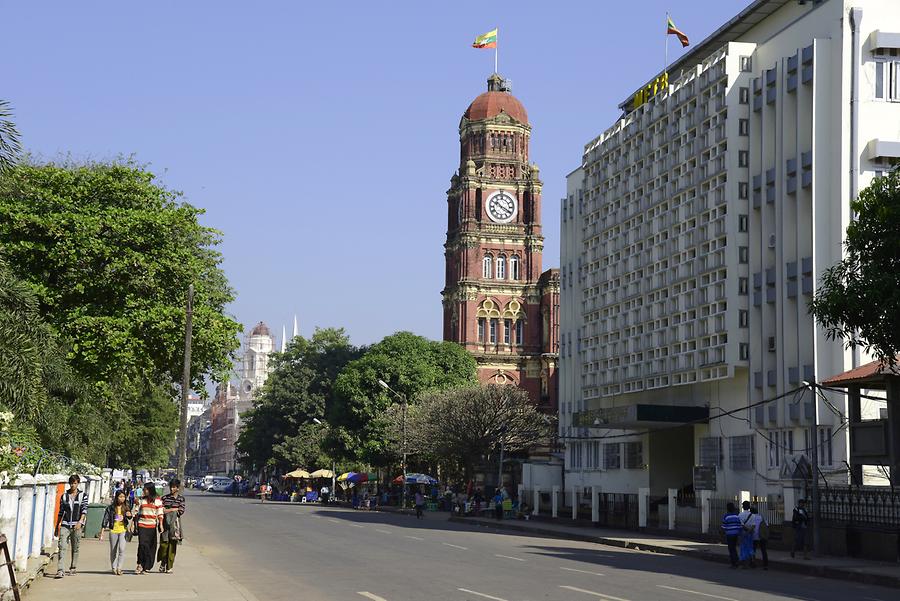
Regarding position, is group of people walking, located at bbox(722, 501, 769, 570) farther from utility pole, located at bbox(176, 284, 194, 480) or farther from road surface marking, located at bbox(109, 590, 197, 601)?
utility pole, located at bbox(176, 284, 194, 480)

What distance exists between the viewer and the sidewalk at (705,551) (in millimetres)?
25453

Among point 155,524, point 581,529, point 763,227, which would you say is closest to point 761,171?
point 763,227

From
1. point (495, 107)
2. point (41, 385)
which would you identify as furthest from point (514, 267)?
point (41, 385)

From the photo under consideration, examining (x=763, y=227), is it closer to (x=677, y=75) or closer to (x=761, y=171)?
(x=761, y=171)

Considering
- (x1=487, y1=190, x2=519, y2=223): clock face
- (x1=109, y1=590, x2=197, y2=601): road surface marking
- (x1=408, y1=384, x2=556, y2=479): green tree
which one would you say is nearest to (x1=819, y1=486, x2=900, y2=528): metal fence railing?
(x1=109, y1=590, x2=197, y2=601): road surface marking

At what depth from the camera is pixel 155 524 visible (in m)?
23.5

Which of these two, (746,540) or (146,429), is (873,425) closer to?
(746,540)

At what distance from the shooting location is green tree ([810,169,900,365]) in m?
24.9

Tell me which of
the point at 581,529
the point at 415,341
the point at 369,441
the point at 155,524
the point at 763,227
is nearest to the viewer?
the point at 155,524

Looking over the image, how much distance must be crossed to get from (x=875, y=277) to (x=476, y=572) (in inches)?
404

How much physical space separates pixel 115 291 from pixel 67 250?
214 cm

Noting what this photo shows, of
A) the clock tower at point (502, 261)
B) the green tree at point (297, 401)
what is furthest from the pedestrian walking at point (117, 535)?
the clock tower at point (502, 261)

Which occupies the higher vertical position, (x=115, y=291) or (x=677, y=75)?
(x=677, y=75)

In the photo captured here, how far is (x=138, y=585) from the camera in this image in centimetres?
2091
